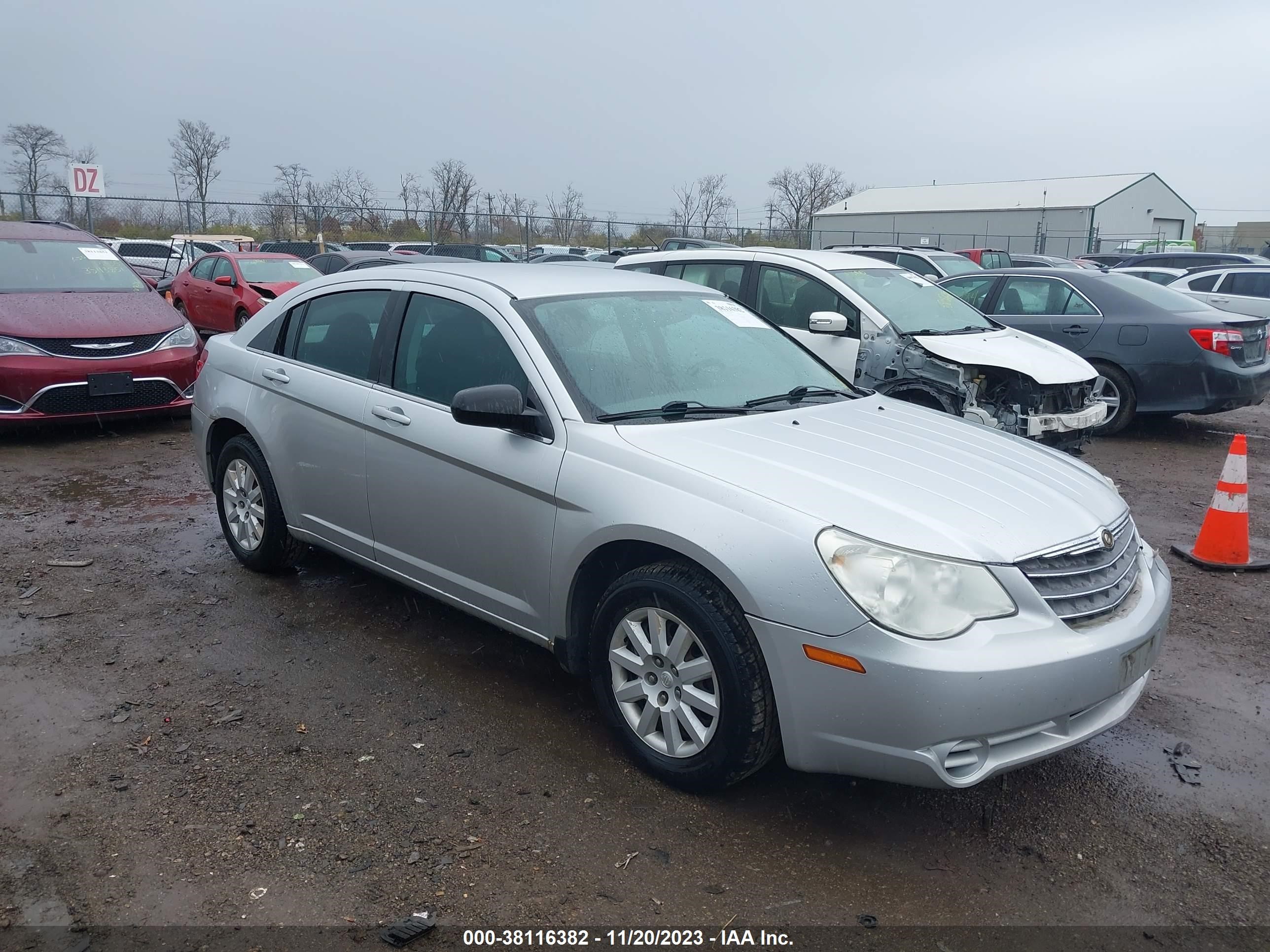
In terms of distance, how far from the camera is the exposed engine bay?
→ 289 inches

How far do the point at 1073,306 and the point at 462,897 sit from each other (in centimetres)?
930

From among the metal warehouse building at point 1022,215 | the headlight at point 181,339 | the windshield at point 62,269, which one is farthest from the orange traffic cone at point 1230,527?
the metal warehouse building at point 1022,215

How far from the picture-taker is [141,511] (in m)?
6.63

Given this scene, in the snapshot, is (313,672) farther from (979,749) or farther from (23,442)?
(23,442)

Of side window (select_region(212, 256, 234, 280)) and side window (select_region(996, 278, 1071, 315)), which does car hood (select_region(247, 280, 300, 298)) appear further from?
side window (select_region(996, 278, 1071, 315))

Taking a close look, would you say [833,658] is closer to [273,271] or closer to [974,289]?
[974,289]

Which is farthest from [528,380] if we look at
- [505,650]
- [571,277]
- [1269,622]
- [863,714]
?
[1269,622]

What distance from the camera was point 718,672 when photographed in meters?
3.10

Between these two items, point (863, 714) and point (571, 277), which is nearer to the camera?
point (863, 714)

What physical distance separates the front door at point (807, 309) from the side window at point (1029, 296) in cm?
370

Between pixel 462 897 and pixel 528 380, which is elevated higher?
pixel 528 380

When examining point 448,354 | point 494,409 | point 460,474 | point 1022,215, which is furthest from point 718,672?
point 1022,215

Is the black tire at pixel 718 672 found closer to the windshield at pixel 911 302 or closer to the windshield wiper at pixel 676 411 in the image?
the windshield wiper at pixel 676 411

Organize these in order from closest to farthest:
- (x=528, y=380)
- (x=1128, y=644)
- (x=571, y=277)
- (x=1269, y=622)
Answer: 1. (x=1128, y=644)
2. (x=528, y=380)
3. (x=571, y=277)
4. (x=1269, y=622)
